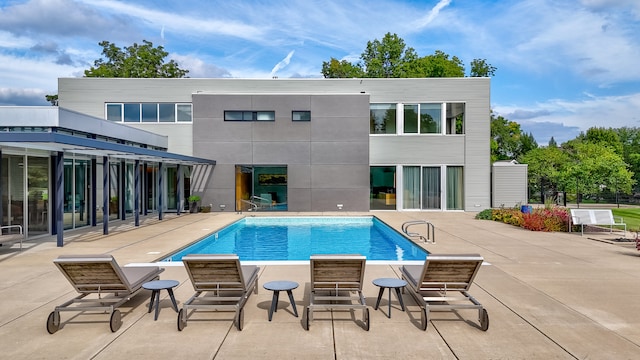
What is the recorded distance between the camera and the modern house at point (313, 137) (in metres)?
20.8

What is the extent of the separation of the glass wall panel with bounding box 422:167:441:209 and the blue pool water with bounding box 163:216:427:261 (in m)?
4.30

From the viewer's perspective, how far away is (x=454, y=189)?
2131 centimetres

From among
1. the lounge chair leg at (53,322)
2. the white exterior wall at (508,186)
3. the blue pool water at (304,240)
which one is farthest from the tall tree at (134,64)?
the lounge chair leg at (53,322)

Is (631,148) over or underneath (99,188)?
over

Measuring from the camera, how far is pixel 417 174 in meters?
21.2

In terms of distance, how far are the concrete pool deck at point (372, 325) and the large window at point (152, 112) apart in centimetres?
1386

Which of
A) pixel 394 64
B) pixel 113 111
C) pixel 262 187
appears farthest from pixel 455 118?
pixel 394 64

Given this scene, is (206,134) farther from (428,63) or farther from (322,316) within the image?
(428,63)

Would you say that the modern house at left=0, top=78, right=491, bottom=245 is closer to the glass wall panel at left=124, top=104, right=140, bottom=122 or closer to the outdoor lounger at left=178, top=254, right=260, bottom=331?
the glass wall panel at left=124, top=104, right=140, bottom=122

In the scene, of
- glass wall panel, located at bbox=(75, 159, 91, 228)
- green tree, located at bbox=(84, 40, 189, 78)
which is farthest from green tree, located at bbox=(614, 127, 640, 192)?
green tree, located at bbox=(84, 40, 189, 78)

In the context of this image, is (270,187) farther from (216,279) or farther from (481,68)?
(481,68)

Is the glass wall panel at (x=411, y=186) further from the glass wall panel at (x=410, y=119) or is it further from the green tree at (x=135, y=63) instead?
the green tree at (x=135, y=63)

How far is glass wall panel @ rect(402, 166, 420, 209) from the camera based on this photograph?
21.2 metres

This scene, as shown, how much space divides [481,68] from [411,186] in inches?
1199
